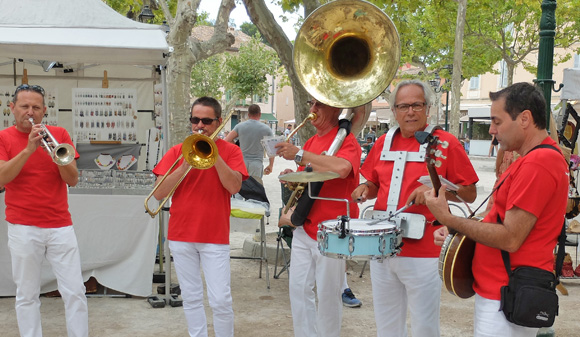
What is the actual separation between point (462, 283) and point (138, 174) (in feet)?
13.4

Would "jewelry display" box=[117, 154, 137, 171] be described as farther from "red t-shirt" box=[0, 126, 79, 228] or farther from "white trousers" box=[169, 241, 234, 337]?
"white trousers" box=[169, 241, 234, 337]

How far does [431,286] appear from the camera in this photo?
10.8ft

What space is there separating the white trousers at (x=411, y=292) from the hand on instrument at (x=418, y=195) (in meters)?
0.33

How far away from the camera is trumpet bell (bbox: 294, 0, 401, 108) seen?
3920 millimetres

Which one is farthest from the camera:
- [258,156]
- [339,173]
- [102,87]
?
[258,156]

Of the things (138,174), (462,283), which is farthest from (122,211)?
(462,283)

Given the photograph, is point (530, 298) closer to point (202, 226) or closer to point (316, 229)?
point (316, 229)

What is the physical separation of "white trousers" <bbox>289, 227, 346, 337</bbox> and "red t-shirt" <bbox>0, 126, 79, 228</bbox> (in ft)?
5.14

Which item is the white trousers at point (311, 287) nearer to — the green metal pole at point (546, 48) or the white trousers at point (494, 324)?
the white trousers at point (494, 324)

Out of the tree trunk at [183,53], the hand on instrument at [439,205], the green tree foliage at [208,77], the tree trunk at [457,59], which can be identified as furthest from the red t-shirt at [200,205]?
→ the green tree foliage at [208,77]

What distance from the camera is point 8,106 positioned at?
6562 millimetres

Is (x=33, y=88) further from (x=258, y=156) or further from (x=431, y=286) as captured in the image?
(x=258, y=156)

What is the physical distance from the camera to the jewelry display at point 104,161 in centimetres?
661

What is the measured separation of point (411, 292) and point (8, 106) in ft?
16.5
